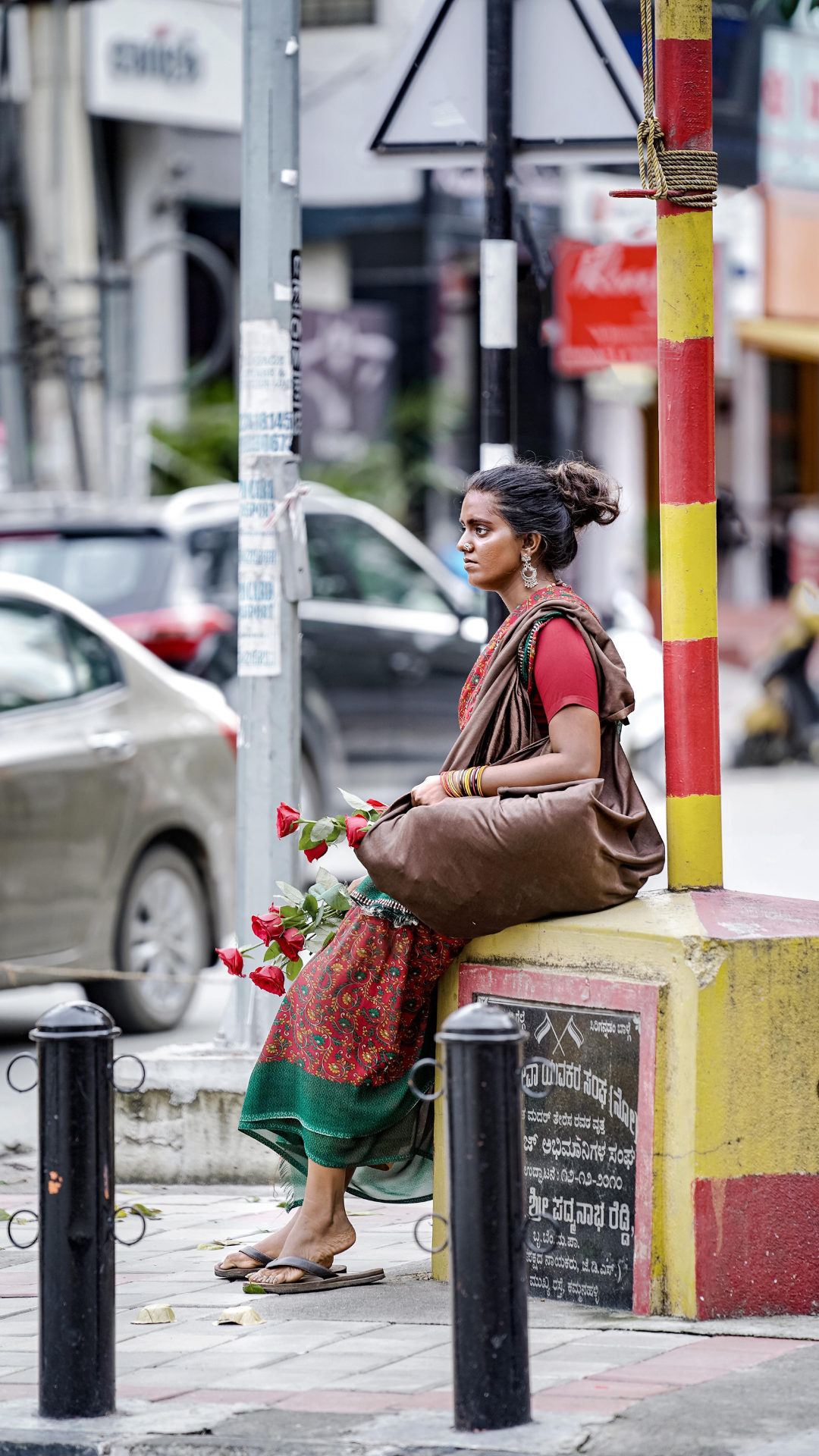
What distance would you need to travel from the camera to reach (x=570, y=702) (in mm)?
4543

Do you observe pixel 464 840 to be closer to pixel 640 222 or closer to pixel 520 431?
pixel 640 222

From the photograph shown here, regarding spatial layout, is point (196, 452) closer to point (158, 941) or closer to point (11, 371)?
point (11, 371)

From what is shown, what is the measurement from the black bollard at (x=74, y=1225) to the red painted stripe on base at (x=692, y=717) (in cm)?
143

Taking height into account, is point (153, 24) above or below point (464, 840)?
→ above

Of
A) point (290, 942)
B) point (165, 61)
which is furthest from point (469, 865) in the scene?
point (165, 61)

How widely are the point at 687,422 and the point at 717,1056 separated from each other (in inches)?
52.5

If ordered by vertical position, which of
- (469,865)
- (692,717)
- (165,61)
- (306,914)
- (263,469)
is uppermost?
(165,61)

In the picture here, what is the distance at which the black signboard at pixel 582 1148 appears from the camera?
14.7 ft

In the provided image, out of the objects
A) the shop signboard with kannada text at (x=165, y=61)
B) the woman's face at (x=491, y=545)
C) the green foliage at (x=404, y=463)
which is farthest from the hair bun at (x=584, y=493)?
the green foliage at (x=404, y=463)

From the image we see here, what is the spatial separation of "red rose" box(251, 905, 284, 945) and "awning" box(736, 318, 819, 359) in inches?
817

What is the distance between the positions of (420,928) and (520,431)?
1403 centimetres

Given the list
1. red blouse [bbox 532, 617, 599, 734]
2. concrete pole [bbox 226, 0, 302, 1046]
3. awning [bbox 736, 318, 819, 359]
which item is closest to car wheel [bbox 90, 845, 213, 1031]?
concrete pole [bbox 226, 0, 302, 1046]

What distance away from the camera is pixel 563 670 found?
15.0 ft

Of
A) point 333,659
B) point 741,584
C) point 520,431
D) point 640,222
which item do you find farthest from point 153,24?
point 741,584
